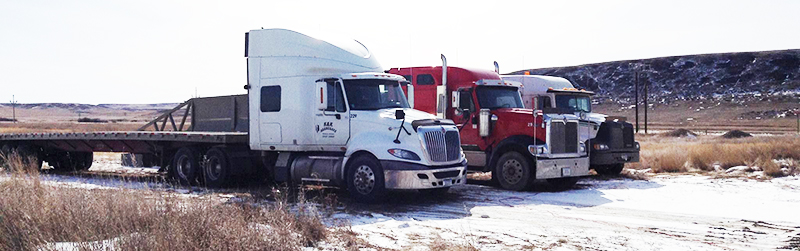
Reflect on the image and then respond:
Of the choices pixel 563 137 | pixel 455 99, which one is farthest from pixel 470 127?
pixel 563 137

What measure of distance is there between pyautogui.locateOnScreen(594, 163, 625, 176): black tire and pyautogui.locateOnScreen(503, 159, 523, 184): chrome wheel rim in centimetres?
420

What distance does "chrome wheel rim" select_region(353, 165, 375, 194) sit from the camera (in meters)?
12.8

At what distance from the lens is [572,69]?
121125mm

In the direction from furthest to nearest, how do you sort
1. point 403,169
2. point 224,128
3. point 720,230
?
1. point 224,128
2. point 403,169
3. point 720,230

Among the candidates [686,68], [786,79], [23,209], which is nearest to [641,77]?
[686,68]

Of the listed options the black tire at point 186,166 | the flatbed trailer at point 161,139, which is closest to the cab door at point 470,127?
the flatbed trailer at point 161,139

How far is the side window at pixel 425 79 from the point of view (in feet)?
55.9

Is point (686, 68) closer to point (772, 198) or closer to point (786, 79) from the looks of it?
point (786, 79)

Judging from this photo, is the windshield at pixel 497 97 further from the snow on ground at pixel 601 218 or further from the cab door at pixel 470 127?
the snow on ground at pixel 601 218

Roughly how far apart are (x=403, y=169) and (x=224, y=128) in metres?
7.05

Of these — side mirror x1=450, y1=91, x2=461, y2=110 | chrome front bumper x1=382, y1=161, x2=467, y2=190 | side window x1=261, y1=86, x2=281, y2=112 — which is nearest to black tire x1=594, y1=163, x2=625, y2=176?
side mirror x1=450, y1=91, x2=461, y2=110

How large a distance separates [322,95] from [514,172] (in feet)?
14.7

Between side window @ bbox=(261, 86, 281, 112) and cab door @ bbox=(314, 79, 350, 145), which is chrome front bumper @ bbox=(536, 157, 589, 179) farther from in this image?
side window @ bbox=(261, 86, 281, 112)

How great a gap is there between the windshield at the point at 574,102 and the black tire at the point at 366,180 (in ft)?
30.9
